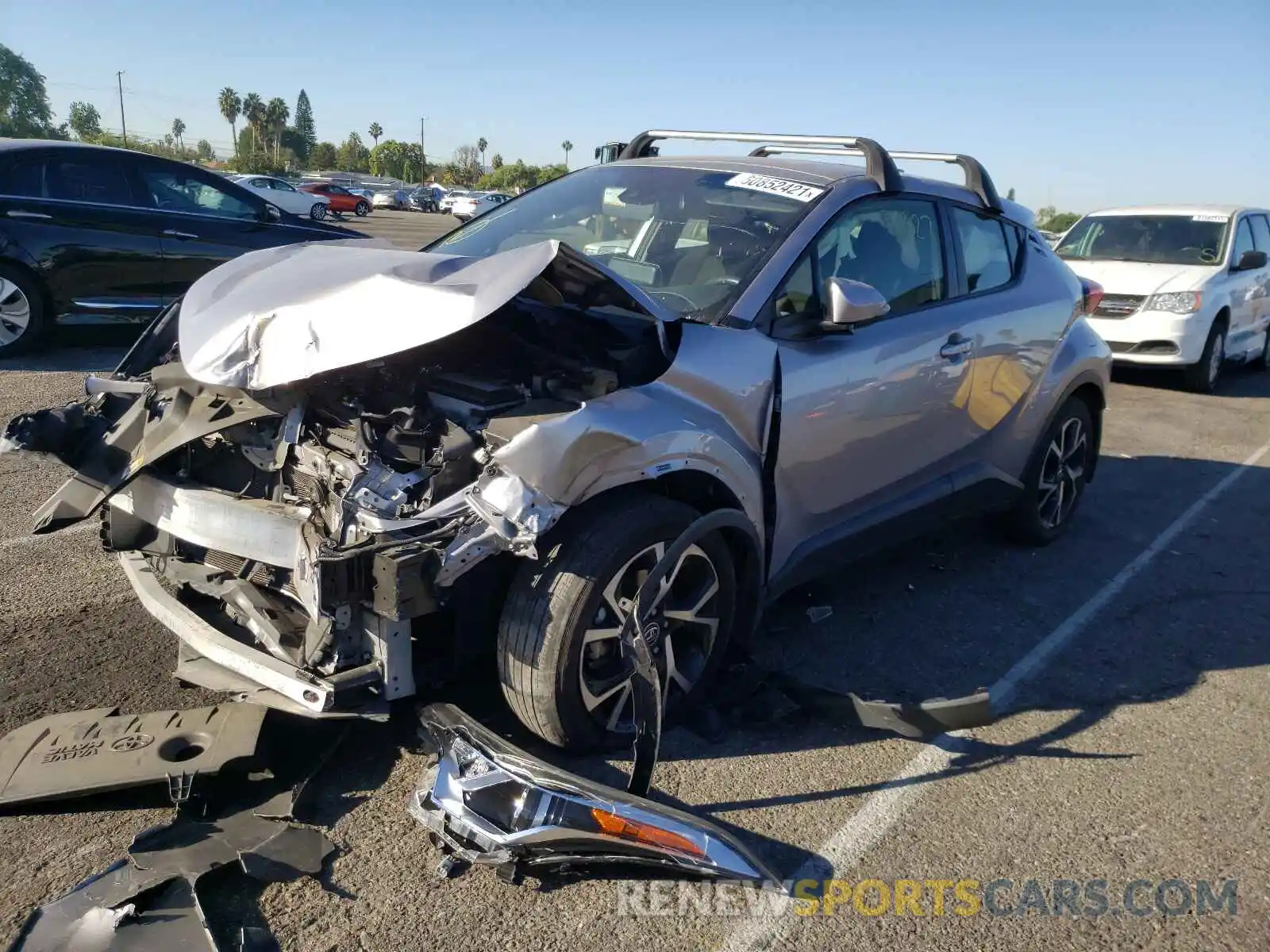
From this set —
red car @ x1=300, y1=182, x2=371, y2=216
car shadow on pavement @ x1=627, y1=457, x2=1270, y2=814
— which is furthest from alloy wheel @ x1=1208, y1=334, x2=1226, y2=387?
red car @ x1=300, y1=182, x2=371, y2=216

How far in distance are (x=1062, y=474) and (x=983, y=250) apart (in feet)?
4.85

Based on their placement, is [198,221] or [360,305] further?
[198,221]

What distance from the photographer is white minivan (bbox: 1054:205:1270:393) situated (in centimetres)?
1028

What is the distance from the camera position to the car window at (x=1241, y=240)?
10.9m

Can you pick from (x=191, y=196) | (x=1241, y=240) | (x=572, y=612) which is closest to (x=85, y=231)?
(x=191, y=196)

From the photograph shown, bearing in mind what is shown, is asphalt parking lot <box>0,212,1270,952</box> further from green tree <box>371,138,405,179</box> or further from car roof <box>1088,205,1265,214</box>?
green tree <box>371,138,405,179</box>

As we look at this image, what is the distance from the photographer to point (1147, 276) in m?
10.6

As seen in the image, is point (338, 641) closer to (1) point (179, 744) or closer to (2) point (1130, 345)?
(1) point (179, 744)

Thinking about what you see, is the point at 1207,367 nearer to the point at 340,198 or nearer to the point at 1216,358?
the point at 1216,358

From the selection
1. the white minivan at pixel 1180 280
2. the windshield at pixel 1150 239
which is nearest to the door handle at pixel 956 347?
the white minivan at pixel 1180 280

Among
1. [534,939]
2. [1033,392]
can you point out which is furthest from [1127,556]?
[534,939]

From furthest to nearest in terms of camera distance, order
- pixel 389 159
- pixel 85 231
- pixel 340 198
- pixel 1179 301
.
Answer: pixel 389 159, pixel 340 198, pixel 1179 301, pixel 85 231

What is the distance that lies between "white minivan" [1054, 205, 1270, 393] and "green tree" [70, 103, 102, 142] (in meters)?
101

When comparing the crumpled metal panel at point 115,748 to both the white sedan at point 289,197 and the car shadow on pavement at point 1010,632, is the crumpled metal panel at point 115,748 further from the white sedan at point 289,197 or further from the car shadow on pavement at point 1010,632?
the white sedan at point 289,197
